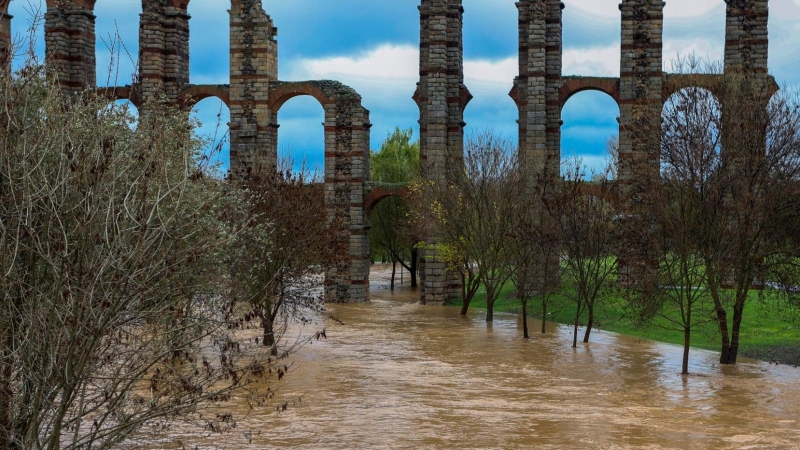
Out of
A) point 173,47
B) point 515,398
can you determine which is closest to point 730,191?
point 515,398

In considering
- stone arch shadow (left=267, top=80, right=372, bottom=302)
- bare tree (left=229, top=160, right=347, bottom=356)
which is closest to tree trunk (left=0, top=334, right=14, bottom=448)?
bare tree (left=229, top=160, right=347, bottom=356)

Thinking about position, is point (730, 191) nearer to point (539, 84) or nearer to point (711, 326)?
point (711, 326)

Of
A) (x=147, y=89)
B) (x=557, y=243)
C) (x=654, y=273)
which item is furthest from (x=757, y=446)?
(x=147, y=89)

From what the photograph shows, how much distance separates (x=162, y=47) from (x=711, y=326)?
25.5 meters

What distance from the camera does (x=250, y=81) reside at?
129ft

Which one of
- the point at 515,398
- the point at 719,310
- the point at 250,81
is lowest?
the point at 515,398

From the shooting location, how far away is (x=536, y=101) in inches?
1495

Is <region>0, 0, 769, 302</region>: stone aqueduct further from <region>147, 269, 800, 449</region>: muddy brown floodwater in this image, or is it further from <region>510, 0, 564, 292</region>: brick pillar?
<region>147, 269, 800, 449</region>: muddy brown floodwater

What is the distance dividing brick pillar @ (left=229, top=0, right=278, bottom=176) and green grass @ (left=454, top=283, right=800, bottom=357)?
1273 centimetres

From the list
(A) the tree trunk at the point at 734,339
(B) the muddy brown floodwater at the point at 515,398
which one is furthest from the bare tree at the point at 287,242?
(A) the tree trunk at the point at 734,339

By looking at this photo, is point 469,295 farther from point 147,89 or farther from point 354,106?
point 147,89

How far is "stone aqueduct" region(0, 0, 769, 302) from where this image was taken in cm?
3791

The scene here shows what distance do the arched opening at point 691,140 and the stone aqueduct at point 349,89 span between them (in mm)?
14739

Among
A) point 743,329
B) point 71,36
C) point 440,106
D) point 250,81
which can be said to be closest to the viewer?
point 743,329
